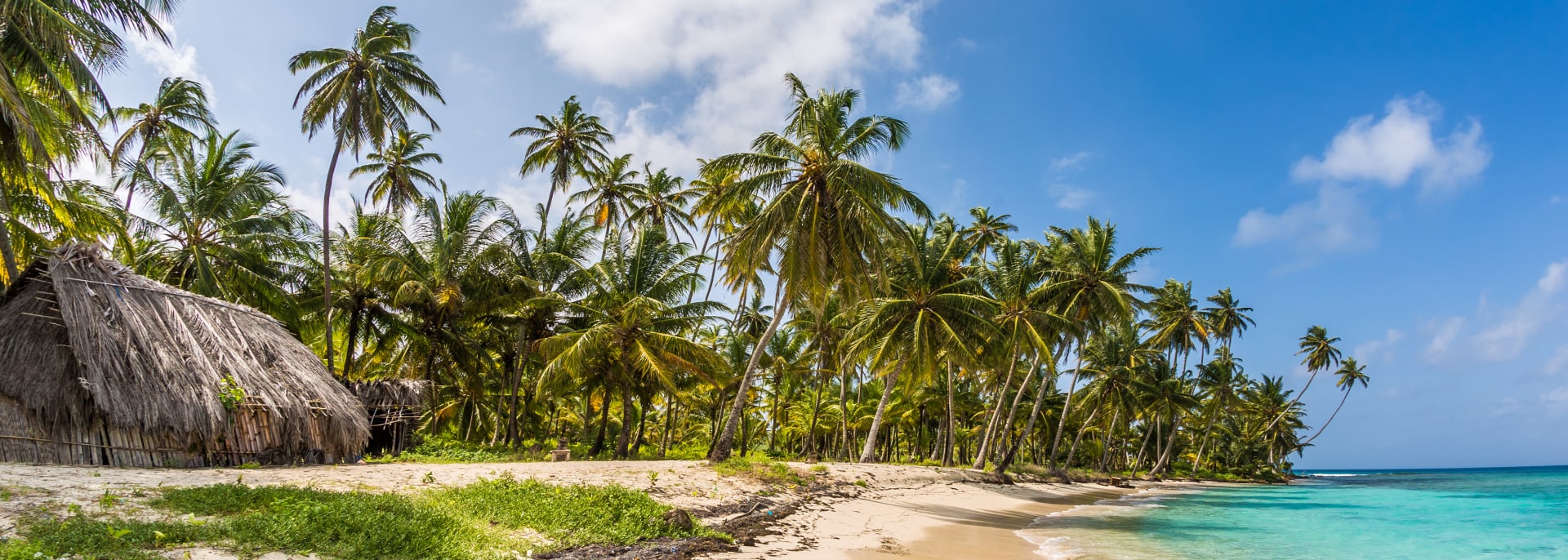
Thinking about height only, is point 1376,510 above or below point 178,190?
below

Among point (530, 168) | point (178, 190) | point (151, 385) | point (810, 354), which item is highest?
point (530, 168)

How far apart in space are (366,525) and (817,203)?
38.0ft

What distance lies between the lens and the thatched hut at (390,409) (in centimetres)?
1717

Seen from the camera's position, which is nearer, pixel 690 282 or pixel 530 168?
pixel 690 282

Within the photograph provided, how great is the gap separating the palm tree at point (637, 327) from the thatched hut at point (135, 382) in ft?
21.2

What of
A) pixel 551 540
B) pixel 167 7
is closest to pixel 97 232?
pixel 167 7

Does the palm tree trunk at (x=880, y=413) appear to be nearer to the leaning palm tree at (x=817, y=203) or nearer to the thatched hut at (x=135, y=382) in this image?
the leaning palm tree at (x=817, y=203)

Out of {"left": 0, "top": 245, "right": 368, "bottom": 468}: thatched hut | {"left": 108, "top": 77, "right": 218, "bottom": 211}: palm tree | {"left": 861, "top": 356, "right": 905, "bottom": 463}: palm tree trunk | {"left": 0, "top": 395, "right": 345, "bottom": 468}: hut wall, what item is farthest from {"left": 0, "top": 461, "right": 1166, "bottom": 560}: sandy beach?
{"left": 108, "top": 77, "right": 218, "bottom": 211}: palm tree

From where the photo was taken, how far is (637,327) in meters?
19.0

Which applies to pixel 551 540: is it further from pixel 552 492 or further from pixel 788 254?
pixel 788 254

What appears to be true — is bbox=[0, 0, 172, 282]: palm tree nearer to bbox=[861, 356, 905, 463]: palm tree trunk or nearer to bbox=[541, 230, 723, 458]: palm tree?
bbox=[541, 230, 723, 458]: palm tree

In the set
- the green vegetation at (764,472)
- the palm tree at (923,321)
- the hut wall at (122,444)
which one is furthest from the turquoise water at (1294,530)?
the hut wall at (122,444)

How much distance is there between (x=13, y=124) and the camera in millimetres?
9492

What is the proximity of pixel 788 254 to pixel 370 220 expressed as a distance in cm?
1567
